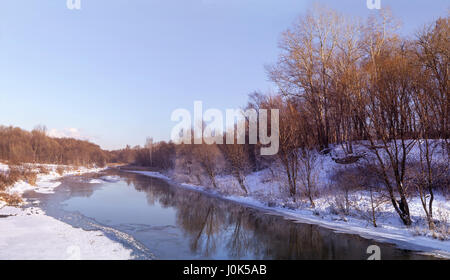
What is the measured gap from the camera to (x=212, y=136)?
3566cm

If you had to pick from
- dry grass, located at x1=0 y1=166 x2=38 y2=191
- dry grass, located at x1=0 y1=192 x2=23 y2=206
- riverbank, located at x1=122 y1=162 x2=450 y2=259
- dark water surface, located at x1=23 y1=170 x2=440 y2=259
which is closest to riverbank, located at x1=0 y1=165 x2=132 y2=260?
dark water surface, located at x1=23 y1=170 x2=440 y2=259

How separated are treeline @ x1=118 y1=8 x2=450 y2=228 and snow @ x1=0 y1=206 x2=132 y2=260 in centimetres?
1173

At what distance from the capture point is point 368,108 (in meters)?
12.5

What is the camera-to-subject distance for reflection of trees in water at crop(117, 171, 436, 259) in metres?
9.36

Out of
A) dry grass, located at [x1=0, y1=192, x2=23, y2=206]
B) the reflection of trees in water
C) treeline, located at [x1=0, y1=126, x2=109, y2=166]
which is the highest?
treeline, located at [x1=0, y1=126, x2=109, y2=166]

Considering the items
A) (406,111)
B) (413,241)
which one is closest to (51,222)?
(413,241)

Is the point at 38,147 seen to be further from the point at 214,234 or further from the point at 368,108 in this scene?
the point at 368,108

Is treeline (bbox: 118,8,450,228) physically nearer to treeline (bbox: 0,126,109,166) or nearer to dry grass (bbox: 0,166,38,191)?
dry grass (bbox: 0,166,38,191)

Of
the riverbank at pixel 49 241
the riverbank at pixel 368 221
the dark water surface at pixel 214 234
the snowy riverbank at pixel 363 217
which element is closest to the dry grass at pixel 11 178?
the dark water surface at pixel 214 234

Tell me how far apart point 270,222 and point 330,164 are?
35.6 feet

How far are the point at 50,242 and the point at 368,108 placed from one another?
47.3ft

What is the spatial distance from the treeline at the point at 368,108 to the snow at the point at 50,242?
1173 cm

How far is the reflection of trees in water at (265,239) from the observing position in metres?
9.36
